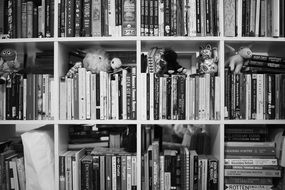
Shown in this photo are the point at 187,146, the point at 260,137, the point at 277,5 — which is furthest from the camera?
the point at 187,146

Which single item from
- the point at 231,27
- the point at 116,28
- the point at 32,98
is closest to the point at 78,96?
the point at 32,98

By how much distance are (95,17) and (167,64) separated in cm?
45

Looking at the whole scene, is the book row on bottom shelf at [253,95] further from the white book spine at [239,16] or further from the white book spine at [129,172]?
the white book spine at [129,172]

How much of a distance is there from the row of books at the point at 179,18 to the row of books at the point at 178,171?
0.60 m

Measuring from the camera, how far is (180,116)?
1237 millimetres

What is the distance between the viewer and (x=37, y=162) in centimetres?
121

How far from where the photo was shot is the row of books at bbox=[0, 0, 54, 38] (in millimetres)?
1269

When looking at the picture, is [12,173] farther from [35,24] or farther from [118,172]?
[35,24]

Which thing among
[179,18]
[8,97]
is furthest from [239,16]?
[8,97]

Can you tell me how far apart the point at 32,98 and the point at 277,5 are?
1320mm

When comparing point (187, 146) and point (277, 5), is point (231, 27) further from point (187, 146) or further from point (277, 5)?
point (187, 146)

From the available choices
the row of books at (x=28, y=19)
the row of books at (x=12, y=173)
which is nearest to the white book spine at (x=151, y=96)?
the row of books at (x=28, y=19)

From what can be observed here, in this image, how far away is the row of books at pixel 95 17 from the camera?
125cm

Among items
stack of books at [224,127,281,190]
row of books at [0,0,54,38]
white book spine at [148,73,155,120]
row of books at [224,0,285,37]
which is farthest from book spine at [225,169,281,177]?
row of books at [0,0,54,38]
